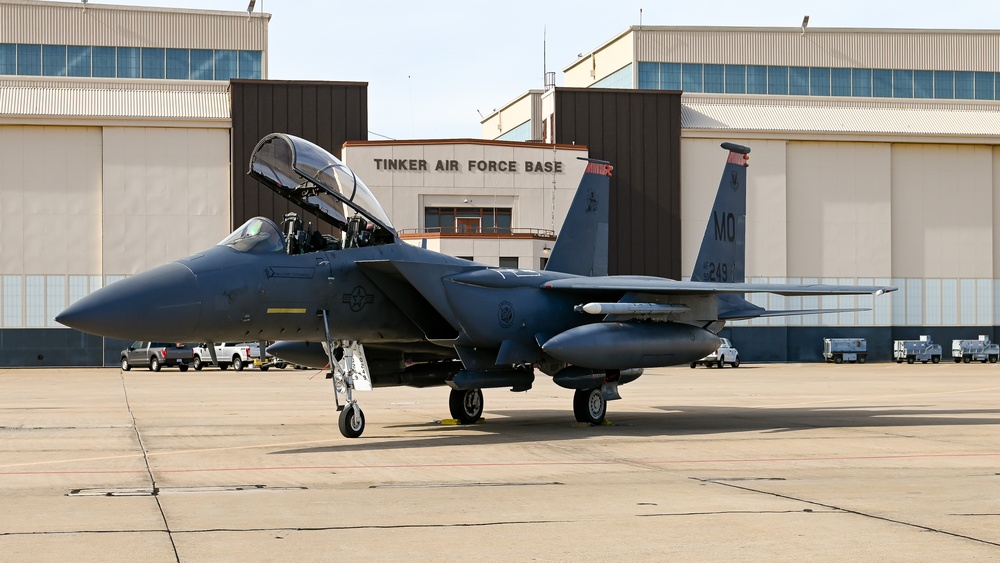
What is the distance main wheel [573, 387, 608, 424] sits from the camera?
54.3 ft

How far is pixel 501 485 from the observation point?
1010cm

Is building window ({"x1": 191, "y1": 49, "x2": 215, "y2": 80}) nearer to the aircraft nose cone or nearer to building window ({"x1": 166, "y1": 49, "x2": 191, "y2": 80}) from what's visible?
building window ({"x1": 166, "y1": 49, "x2": 191, "y2": 80})

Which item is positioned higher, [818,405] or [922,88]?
[922,88]

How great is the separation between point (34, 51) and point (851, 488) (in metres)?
56.5

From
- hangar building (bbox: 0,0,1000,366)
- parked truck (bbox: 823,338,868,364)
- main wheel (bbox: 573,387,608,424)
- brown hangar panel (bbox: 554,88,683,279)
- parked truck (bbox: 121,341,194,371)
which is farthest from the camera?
parked truck (bbox: 823,338,868,364)

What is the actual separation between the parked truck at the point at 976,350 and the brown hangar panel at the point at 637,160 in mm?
13804

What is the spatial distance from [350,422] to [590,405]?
4.14 meters

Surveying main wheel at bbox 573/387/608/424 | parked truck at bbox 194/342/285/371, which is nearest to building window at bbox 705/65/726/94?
parked truck at bbox 194/342/285/371

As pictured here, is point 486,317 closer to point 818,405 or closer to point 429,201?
point 818,405

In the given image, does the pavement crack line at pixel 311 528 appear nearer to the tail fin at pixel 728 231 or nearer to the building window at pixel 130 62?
the tail fin at pixel 728 231

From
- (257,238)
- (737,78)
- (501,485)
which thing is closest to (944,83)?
(737,78)

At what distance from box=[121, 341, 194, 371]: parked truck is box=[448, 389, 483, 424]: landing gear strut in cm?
2727

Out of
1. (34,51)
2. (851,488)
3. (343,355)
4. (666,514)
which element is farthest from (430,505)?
(34,51)

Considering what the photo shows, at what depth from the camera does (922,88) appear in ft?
200
